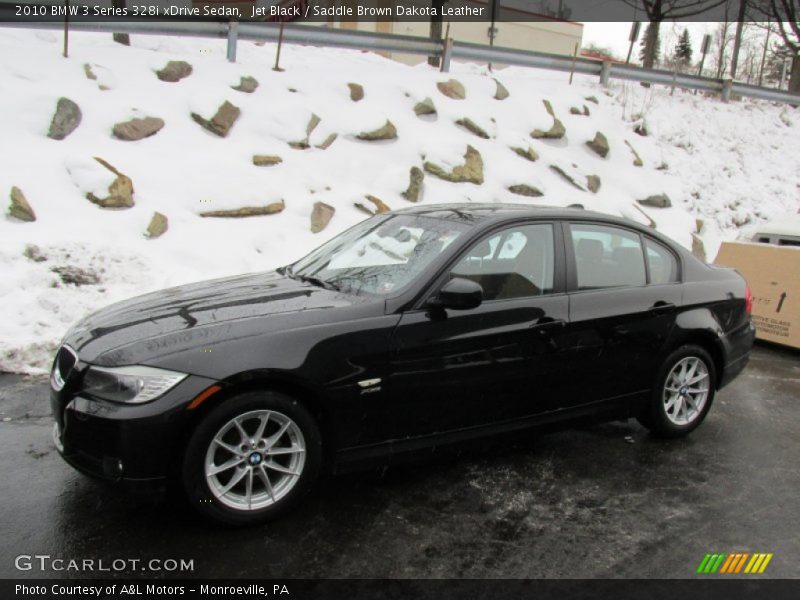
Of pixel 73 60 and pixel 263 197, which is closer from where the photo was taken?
pixel 263 197

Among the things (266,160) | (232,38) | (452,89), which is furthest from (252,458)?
(452,89)

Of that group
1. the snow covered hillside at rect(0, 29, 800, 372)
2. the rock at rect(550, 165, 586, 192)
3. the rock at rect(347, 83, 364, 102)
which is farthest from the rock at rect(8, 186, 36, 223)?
the rock at rect(550, 165, 586, 192)

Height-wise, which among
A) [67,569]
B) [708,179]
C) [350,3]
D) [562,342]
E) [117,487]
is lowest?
[67,569]

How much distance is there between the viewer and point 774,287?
739 centimetres

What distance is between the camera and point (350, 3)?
22016mm

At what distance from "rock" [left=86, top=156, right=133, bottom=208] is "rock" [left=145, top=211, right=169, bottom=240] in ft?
1.30

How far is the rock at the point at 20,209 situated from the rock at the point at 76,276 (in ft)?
3.38

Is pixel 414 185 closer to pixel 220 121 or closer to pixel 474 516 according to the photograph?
pixel 220 121

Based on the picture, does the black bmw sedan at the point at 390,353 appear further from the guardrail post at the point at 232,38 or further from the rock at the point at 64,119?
the guardrail post at the point at 232,38

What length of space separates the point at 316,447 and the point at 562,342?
5.22 feet

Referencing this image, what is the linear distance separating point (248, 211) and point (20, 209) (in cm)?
257

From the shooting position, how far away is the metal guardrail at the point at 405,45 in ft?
35.6

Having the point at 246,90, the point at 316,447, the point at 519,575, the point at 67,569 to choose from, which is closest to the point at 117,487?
the point at 67,569

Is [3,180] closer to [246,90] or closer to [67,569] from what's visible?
[246,90]
